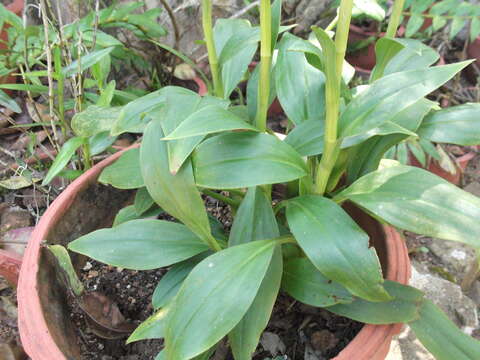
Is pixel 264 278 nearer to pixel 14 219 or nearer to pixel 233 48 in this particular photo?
pixel 233 48

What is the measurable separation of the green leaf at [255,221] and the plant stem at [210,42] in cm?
23

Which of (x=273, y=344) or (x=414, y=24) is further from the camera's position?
(x=414, y=24)

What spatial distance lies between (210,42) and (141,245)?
38 centimetres

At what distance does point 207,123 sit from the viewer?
0.64 m

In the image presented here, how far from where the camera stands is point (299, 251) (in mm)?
886

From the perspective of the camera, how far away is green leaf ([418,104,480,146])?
751mm

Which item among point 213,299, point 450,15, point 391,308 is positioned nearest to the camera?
point 213,299

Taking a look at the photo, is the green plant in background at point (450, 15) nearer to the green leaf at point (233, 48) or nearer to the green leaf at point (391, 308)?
the green leaf at point (233, 48)

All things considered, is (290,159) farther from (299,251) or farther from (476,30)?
(476,30)

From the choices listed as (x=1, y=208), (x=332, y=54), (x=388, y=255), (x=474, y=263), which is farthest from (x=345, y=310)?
(x=1, y=208)

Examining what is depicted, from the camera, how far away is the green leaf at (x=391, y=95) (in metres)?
0.64

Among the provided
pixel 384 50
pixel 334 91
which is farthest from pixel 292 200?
pixel 384 50

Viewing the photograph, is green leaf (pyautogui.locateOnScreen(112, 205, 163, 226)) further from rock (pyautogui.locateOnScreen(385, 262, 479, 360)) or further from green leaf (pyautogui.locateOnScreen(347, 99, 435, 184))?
rock (pyautogui.locateOnScreen(385, 262, 479, 360))

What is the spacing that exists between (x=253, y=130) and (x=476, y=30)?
108 centimetres
